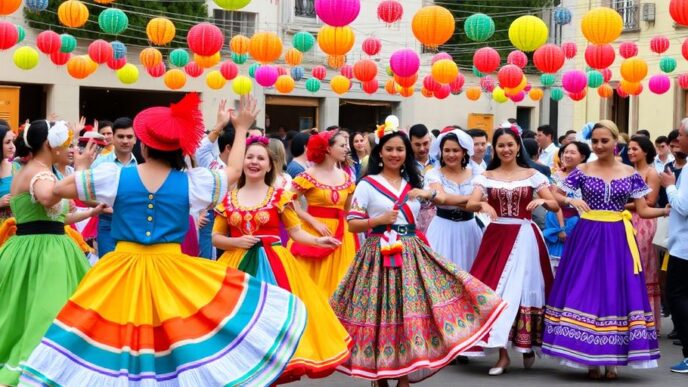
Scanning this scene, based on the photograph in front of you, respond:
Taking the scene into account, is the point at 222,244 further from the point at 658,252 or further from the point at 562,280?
the point at 658,252

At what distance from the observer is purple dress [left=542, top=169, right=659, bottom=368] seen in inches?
332

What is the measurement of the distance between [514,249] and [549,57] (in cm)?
889

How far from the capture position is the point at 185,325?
18.9 feet

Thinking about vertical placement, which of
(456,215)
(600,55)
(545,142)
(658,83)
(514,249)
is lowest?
(514,249)

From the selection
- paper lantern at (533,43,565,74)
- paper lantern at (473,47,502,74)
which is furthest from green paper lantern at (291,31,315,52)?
paper lantern at (533,43,565,74)

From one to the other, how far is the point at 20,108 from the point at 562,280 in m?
22.2

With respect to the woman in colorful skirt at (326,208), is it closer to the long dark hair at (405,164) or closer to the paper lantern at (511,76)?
the long dark hair at (405,164)

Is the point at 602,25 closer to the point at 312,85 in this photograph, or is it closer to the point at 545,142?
the point at 545,142

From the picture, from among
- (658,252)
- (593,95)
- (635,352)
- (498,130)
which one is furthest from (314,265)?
(593,95)

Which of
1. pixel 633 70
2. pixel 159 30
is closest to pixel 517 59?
pixel 633 70

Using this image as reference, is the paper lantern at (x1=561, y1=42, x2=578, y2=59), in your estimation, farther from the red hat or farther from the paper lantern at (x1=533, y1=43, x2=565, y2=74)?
the red hat

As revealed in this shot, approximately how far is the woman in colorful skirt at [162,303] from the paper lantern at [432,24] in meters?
9.06

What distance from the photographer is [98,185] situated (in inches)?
236

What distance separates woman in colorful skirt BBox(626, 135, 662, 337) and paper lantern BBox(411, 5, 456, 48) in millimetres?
4934
